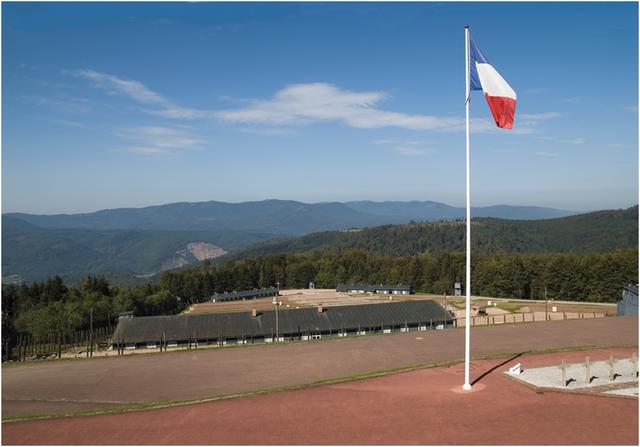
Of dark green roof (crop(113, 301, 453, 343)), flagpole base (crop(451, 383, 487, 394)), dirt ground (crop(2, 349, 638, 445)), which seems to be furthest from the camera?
dark green roof (crop(113, 301, 453, 343))

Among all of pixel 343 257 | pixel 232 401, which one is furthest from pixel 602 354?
pixel 343 257

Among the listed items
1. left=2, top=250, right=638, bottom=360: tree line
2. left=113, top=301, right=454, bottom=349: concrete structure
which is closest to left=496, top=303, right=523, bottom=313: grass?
left=2, top=250, right=638, bottom=360: tree line

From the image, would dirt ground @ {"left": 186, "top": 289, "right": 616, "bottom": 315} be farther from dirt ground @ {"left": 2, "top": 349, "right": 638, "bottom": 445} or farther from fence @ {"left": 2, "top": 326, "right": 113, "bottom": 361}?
dirt ground @ {"left": 2, "top": 349, "right": 638, "bottom": 445}

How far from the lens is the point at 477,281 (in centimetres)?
8856

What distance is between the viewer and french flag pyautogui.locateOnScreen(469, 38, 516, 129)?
1596 centimetres

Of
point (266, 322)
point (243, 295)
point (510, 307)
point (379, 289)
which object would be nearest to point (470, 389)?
point (266, 322)

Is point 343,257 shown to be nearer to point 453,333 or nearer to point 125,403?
point 453,333

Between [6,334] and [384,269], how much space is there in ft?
241

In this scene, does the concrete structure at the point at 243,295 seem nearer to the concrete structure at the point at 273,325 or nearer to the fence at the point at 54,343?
the fence at the point at 54,343

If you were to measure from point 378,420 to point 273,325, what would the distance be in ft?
104

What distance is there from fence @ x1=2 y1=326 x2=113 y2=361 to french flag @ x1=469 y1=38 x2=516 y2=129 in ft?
152

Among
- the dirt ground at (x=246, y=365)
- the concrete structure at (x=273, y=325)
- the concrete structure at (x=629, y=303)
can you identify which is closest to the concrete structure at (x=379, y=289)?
the concrete structure at (x=273, y=325)

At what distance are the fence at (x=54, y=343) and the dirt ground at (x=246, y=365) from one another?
2230 cm

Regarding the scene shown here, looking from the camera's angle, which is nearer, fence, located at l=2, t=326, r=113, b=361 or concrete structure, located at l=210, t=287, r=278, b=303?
fence, located at l=2, t=326, r=113, b=361
